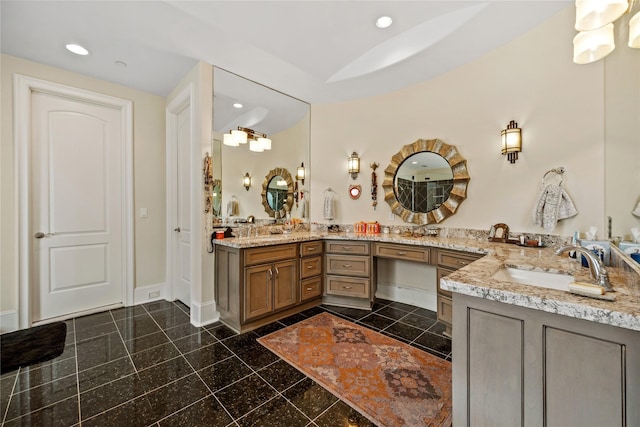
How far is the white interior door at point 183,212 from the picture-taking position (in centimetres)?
327

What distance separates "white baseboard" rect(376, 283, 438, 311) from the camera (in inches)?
127

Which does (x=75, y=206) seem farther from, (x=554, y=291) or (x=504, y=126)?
(x=504, y=126)

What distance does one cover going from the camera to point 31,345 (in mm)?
2352

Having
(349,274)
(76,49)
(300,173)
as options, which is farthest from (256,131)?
(349,274)

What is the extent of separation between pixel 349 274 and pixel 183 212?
87.4 inches

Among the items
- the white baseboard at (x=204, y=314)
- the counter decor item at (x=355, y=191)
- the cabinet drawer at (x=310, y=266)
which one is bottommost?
the white baseboard at (x=204, y=314)

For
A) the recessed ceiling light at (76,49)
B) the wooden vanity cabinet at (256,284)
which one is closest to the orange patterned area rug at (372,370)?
the wooden vanity cabinet at (256,284)

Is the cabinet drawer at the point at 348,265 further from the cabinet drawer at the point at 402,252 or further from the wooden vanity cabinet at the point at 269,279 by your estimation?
the wooden vanity cabinet at the point at 269,279

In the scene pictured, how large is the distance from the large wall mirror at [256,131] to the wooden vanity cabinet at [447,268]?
204cm

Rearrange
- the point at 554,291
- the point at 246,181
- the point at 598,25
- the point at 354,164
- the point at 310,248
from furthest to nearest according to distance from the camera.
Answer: the point at 354,164 → the point at 246,181 → the point at 310,248 → the point at 598,25 → the point at 554,291

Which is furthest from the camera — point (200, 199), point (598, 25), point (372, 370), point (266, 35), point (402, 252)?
point (402, 252)

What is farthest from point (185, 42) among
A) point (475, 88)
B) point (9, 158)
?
point (475, 88)

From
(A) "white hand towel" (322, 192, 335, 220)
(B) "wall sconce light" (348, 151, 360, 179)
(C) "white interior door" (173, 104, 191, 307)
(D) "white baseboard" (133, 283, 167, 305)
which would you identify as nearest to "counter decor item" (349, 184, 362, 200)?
(B) "wall sconce light" (348, 151, 360, 179)

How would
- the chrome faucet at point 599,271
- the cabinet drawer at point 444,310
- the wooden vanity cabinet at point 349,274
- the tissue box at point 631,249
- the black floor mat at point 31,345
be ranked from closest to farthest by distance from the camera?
the chrome faucet at point 599,271
the tissue box at point 631,249
the black floor mat at point 31,345
the cabinet drawer at point 444,310
the wooden vanity cabinet at point 349,274
